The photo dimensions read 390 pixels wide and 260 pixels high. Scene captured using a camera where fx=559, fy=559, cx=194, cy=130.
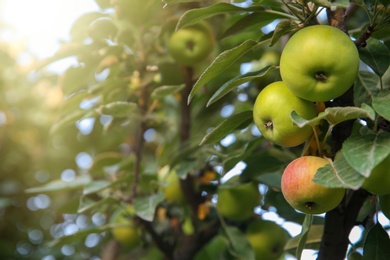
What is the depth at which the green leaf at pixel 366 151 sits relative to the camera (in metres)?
0.75

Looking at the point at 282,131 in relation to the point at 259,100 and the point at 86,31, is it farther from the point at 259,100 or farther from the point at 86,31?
the point at 86,31

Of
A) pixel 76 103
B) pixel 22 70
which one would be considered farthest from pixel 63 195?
pixel 76 103

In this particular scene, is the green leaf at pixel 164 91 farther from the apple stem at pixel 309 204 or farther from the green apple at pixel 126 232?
the apple stem at pixel 309 204

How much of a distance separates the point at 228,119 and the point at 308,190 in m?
0.22

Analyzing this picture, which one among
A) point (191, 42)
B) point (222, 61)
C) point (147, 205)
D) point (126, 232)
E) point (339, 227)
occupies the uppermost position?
point (222, 61)

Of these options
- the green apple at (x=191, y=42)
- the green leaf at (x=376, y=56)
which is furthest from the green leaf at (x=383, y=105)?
the green apple at (x=191, y=42)

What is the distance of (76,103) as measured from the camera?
1.50 meters

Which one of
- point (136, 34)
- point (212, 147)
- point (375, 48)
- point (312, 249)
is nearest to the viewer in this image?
point (375, 48)

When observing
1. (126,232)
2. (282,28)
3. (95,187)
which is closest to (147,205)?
(95,187)

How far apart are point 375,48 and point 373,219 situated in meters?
0.35

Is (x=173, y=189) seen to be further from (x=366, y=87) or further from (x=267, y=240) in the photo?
(x=366, y=87)

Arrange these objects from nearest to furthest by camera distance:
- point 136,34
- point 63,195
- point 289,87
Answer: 1. point 289,87
2. point 136,34
3. point 63,195

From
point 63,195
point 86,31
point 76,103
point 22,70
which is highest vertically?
point 86,31

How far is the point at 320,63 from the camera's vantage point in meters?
0.84
